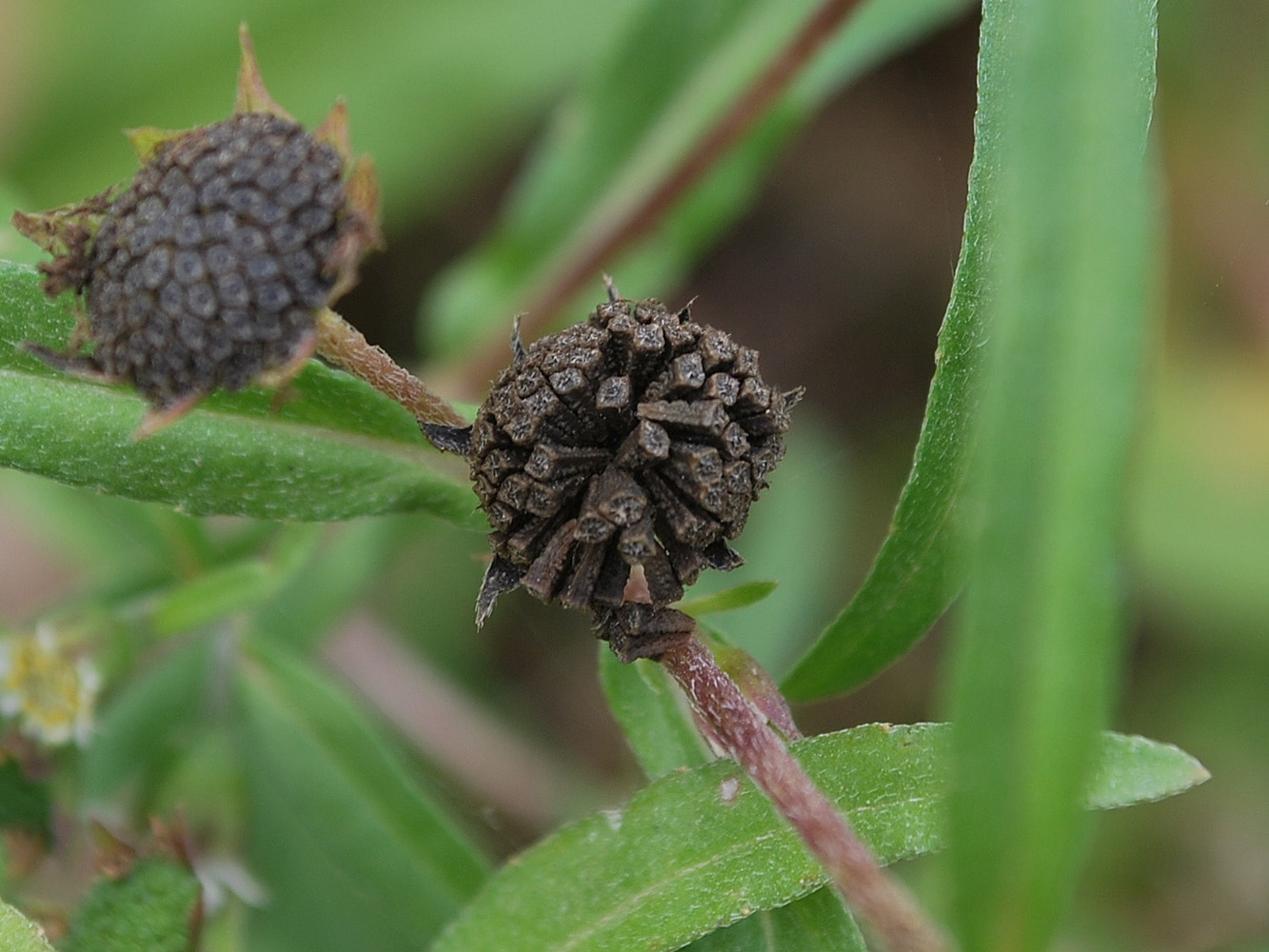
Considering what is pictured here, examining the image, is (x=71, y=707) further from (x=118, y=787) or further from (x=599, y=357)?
(x=599, y=357)

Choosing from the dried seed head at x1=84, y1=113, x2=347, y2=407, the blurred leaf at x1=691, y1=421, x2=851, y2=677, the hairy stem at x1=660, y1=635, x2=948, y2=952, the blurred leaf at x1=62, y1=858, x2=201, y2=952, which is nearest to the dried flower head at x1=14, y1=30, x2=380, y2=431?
the dried seed head at x1=84, y1=113, x2=347, y2=407

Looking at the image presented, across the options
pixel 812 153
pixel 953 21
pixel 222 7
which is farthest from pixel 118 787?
pixel 953 21

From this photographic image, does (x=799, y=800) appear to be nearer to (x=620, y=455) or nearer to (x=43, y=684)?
(x=620, y=455)

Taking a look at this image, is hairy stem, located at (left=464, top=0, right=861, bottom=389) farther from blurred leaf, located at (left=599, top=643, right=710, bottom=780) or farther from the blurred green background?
blurred leaf, located at (left=599, top=643, right=710, bottom=780)

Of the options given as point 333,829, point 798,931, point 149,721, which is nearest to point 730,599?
point 798,931

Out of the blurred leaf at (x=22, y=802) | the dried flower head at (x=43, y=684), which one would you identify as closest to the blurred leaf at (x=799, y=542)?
the dried flower head at (x=43, y=684)
